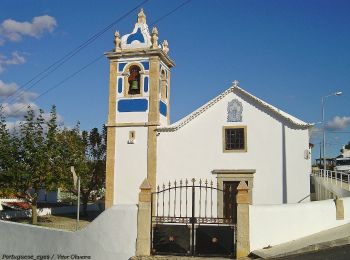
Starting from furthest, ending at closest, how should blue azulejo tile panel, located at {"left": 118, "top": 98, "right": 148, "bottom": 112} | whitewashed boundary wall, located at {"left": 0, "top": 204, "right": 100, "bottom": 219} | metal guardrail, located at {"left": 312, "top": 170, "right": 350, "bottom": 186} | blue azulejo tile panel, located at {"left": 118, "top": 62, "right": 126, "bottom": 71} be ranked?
1. whitewashed boundary wall, located at {"left": 0, "top": 204, "right": 100, "bottom": 219}
2. blue azulejo tile panel, located at {"left": 118, "top": 62, "right": 126, "bottom": 71}
3. blue azulejo tile panel, located at {"left": 118, "top": 98, "right": 148, "bottom": 112}
4. metal guardrail, located at {"left": 312, "top": 170, "right": 350, "bottom": 186}

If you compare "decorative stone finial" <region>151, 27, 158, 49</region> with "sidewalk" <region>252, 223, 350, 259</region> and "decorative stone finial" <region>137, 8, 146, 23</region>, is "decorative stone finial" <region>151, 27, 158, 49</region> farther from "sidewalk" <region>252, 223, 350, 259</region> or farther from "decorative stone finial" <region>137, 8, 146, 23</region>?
"sidewalk" <region>252, 223, 350, 259</region>

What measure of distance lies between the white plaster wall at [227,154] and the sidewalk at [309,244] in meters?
6.66

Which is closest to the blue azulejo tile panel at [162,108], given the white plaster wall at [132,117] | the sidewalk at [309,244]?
the white plaster wall at [132,117]

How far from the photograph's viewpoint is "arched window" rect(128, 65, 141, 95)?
22375 mm

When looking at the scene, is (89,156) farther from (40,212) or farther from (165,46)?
(165,46)

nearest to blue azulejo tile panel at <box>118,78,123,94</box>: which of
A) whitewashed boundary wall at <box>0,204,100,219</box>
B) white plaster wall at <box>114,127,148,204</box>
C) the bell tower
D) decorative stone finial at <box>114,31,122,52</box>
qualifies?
the bell tower

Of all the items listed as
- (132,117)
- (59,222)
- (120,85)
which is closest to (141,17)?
(120,85)

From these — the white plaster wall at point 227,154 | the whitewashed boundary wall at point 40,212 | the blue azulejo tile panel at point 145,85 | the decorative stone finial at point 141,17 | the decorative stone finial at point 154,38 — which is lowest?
the whitewashed boundary wall at point 40,212

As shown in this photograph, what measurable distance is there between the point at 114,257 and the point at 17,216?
50.3 feet

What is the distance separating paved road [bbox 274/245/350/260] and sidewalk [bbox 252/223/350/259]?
131mm

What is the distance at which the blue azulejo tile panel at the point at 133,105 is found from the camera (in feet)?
72.0

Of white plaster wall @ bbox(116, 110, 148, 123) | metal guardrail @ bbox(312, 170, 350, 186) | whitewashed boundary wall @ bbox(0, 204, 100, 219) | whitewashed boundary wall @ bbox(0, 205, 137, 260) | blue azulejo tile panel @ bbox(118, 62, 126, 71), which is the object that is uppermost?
blue azulejo tile panel @ bbox(118, 62, 126, 71)

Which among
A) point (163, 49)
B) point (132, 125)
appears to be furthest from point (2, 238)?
point (163, 49)

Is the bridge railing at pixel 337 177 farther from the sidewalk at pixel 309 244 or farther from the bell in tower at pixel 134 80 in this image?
the bell in tower at pixel 134 80
